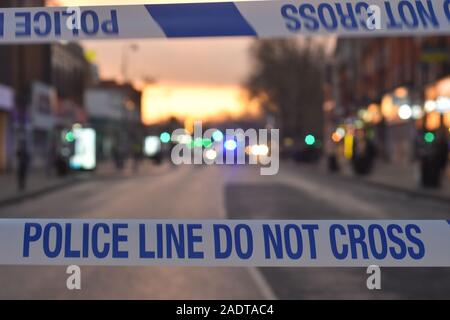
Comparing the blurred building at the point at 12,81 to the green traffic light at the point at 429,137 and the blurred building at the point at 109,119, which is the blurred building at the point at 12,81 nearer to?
the green traffic light at the point at 429,137

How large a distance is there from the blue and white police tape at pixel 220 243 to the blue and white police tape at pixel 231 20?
849 millimetres

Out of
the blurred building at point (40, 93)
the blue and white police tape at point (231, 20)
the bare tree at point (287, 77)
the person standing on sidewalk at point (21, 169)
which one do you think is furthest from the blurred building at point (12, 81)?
the bare tree at point (287, 77)

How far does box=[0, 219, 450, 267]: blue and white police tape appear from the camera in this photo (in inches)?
130

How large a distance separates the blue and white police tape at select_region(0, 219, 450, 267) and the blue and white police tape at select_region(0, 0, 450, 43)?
0.85m

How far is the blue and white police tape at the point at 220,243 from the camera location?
331 cm

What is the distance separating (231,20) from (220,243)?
98 centimetres

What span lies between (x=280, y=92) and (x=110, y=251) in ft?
292

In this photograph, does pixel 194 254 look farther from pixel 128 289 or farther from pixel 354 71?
pixel 354 71

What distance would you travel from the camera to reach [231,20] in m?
3.22

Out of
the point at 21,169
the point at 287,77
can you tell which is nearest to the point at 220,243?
the point at 21,169

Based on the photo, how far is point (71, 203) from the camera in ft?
68.4
